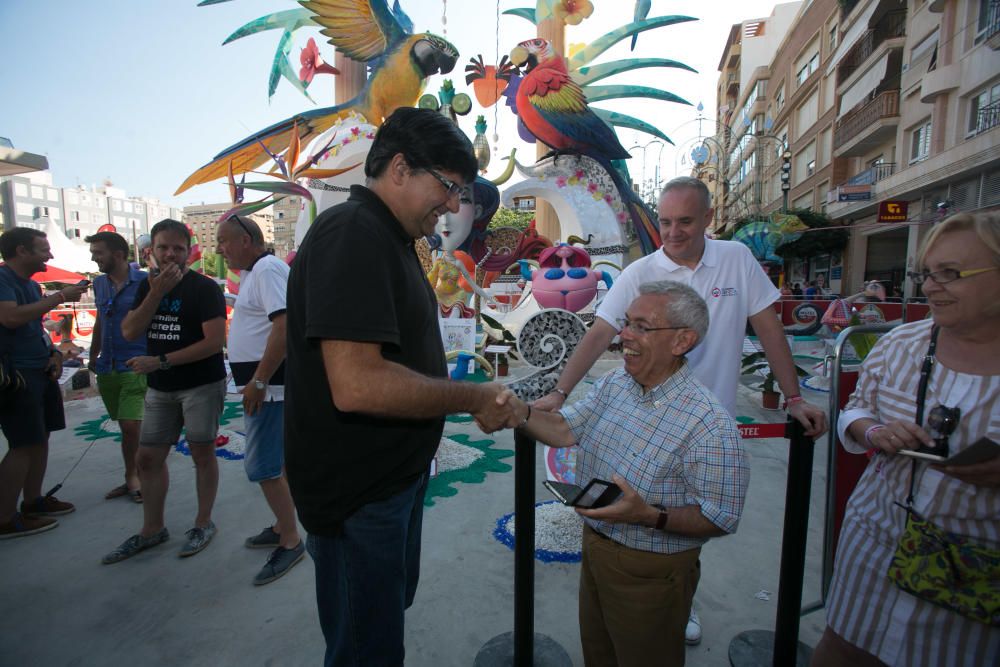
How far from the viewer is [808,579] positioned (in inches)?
107

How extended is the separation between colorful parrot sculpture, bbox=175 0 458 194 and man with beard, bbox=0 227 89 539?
9.78 metres

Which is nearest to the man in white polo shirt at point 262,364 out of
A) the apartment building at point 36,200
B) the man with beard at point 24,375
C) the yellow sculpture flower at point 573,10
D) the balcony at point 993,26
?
the man with beard at point 24,375

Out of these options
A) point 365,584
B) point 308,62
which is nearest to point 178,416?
point 365,584

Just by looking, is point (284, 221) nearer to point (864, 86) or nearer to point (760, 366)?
point (864, 86)

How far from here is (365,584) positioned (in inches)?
52.3

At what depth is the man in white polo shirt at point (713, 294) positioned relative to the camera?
6.98 feet

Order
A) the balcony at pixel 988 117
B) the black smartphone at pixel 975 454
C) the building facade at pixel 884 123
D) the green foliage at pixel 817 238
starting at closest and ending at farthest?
the black smartphone at pixel 975 454 → the balcony at pixel 988 117 → the building facade at pixel 884 123 → the green foliage at pixel 817 238

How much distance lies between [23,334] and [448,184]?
342 centimetres

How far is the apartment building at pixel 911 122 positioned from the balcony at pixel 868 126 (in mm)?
45

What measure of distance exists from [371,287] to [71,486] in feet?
14.5

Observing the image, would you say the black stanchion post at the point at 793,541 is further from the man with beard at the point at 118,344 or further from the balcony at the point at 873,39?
the balcony at the point at 873,39

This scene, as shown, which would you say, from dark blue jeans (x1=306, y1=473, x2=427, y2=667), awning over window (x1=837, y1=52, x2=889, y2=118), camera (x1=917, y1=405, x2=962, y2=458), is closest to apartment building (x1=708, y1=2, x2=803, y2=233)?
awning over window (x1=837, y1=52, x2=889, y2=118)

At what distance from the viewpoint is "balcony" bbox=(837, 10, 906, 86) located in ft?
68.4

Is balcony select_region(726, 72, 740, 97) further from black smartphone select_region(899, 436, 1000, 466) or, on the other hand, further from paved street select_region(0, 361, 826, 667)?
black smartphone select_region(899, 436, 1000, 466)
